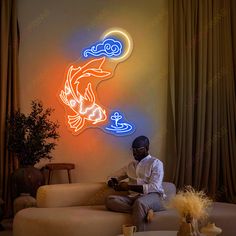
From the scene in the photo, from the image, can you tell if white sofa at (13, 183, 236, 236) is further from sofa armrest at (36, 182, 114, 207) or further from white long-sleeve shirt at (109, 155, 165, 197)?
white long-sleeve shirt at (109, 155, 165, 197)

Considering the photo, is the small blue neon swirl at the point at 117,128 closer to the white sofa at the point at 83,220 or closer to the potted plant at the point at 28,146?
the potted plant at the point at 28,146

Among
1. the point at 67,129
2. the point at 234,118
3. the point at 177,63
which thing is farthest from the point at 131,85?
the point at 234,118

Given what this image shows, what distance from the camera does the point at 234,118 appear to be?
17.1 feet

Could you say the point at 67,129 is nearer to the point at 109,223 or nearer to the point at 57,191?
the point at 57,191

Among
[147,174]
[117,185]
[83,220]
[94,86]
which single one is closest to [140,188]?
[147,174]

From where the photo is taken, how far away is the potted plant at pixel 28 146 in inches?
185

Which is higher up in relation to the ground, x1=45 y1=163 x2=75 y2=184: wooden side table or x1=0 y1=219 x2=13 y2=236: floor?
x1=45 y1=163 x2=75 y2=184: wooden side table

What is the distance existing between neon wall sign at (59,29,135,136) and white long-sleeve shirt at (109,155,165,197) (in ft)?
4.13

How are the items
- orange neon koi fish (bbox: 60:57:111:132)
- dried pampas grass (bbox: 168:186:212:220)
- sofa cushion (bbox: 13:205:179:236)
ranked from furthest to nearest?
orange neon koi fish (bbox: 60:57:111:132) < sofa cushion (bbox: 13:205:179:236) < dried pampas grass (bbox: 168:186:212:220)

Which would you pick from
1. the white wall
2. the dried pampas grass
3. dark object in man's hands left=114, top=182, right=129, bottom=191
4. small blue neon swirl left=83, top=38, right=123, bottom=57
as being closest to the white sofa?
dark object in man's hands left=114, top=182, right=129, bottom=191

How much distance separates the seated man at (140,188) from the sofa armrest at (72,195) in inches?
5.5

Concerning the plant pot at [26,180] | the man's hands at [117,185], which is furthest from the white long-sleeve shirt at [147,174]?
the plant pot at [26,180]

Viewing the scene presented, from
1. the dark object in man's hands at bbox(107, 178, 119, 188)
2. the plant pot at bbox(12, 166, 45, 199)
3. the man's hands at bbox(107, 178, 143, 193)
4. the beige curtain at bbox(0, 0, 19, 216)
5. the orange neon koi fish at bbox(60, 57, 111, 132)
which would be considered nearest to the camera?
the man's hands at bbox(107, 178, 143, 193)

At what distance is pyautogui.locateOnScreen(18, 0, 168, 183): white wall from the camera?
5398 millimetres
